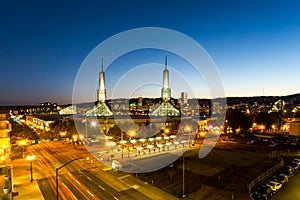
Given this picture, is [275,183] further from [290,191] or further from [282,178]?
[282,178]

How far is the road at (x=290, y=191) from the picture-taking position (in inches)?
801

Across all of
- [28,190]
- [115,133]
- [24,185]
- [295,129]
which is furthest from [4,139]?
[295,129]

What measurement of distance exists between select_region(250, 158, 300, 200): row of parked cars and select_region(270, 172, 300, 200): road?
377mm

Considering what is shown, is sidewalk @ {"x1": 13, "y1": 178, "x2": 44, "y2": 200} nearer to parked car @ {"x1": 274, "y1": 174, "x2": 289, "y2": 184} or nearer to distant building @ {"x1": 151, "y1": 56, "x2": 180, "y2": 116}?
parked car @ {"x1": 274, "y1": 174, "x2": 289, "y2": 184}

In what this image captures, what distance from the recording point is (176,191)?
70.8 feet

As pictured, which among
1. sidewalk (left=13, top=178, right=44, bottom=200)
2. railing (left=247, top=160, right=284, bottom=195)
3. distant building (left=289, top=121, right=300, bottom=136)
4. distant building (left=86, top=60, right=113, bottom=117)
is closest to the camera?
sidewalk (left=13, top=178, right=44, bottom=200)

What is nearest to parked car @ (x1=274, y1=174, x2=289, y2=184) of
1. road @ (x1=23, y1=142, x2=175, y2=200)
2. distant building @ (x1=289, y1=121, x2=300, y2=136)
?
road @ (x1=23, y1=142, x2=175, y2=200)

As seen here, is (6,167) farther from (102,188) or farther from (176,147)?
(176,147)

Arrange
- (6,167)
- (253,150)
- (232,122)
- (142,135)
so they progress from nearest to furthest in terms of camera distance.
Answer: (6,167) < (253,150) < (142,135) < (232,122)

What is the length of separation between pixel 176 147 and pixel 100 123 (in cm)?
3581

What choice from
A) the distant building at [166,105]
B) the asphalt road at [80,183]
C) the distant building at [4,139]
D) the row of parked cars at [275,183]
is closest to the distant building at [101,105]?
the distant building at [166,105]

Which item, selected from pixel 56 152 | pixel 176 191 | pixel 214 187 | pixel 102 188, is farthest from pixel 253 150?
pixel 56 152

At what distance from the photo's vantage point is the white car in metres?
21.8

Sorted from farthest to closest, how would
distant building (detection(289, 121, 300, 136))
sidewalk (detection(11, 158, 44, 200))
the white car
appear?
distant building (detection(289, 121, 300, 136))
the white car
sidewalk (detection(11, 158, 44, 200))
